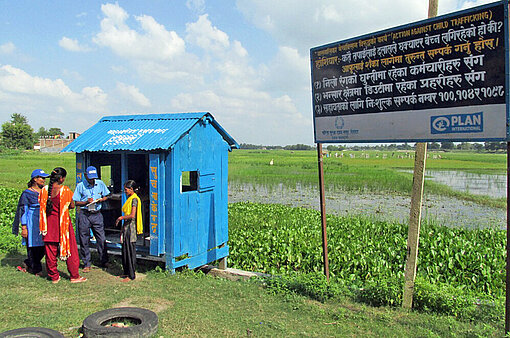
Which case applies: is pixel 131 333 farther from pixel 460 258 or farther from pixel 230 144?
pixel 460 258

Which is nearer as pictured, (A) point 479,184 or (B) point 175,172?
(B) point 175,172

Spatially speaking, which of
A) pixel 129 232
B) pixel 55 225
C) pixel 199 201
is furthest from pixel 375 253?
pixel 55 225

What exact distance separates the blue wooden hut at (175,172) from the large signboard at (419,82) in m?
2.11

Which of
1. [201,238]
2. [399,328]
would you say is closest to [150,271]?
[201,238]

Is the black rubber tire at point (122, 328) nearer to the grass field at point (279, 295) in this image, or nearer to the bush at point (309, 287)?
the grass field at point (279, 295)

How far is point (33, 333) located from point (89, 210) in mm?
2856

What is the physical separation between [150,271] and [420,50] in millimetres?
5226

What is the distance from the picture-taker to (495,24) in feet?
14.1

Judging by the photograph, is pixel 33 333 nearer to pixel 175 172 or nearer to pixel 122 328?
pixel 122 328

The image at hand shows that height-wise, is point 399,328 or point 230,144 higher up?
point 230,144

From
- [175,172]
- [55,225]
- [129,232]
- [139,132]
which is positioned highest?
[139,132]

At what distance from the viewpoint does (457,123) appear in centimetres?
460

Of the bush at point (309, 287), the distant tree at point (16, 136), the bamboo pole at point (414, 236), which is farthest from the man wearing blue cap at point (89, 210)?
the distant tree at point (16, 136)

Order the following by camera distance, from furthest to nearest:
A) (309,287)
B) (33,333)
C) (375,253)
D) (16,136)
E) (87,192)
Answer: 1. (16,136)
2. (375,253)
3. (87,192)
4. (309,287)
5. (33,333)
